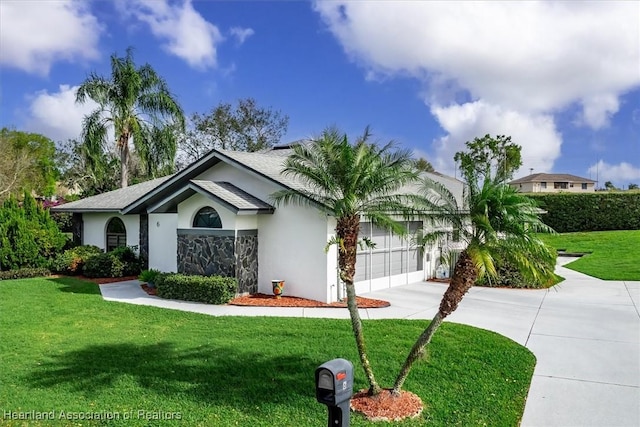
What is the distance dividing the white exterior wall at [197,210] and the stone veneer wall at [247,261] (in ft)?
1.63

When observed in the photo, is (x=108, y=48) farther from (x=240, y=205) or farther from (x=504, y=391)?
(x=504, y=391)

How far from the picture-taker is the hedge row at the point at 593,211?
101 ft

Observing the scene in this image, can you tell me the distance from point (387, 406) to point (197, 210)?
405 inches

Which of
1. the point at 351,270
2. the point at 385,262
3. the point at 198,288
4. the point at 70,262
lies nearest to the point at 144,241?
the point at 70,262

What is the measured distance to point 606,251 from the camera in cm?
2395

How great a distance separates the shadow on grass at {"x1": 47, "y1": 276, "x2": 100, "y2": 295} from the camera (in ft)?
49.4

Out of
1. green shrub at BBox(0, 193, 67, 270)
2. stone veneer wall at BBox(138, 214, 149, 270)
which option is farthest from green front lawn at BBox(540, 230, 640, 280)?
green shrub at BBox(0, 193, 67, 270)

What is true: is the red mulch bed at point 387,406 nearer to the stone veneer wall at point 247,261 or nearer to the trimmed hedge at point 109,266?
the stone veneer wall at point 247,261

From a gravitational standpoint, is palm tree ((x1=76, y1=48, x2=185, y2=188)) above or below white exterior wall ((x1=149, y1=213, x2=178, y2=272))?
above

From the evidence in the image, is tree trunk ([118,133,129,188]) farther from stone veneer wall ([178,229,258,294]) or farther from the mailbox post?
the mailbox post

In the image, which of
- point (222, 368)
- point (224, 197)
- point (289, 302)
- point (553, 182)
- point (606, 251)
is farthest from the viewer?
point (553, 182)

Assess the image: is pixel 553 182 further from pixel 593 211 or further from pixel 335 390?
pixel 335 390

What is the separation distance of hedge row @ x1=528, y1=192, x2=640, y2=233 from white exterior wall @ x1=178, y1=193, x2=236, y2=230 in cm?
2369

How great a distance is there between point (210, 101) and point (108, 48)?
63.6 ft
